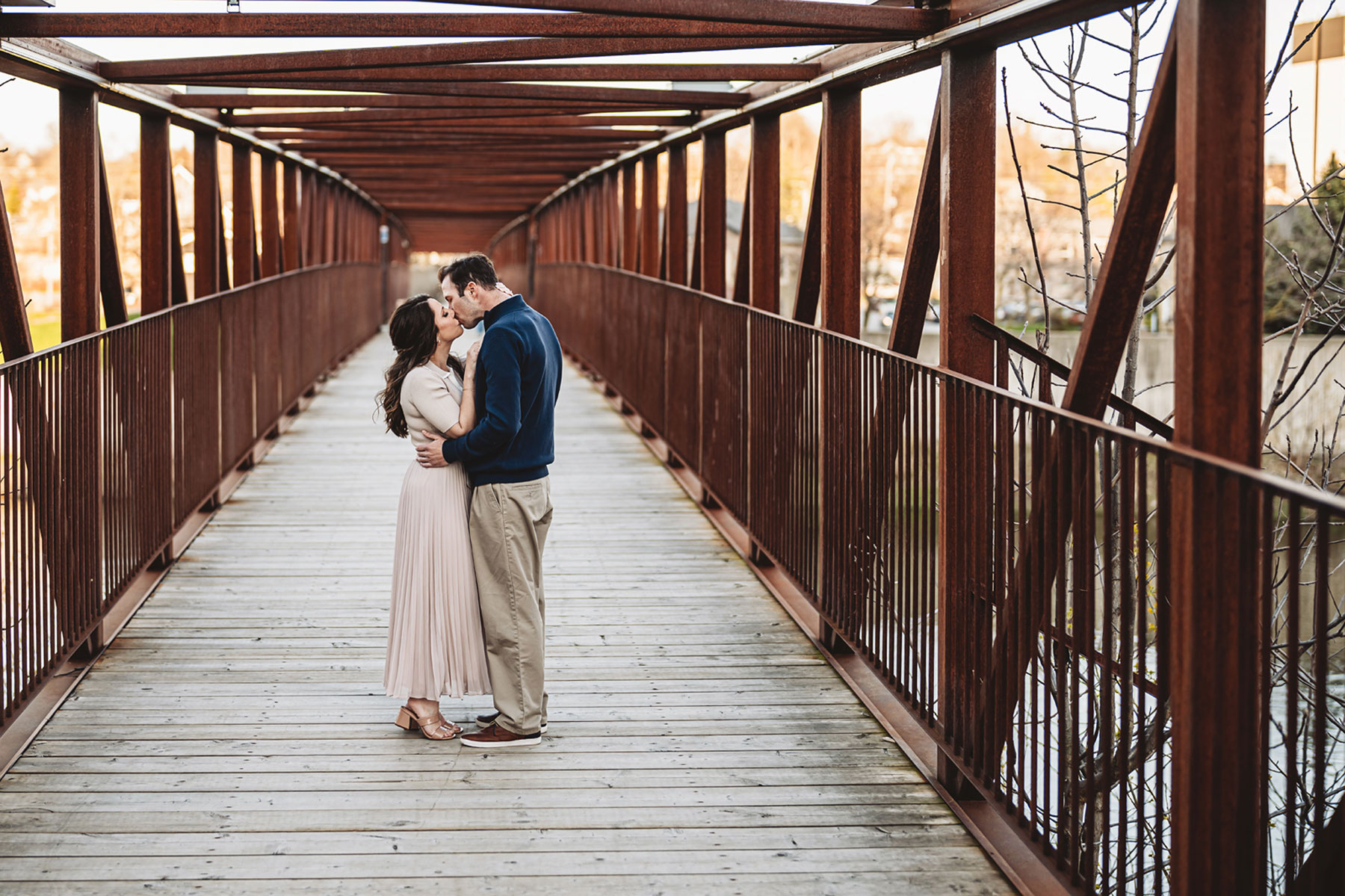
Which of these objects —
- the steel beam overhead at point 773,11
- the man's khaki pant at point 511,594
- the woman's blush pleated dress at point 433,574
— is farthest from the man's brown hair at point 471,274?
the steel beam overhead at point 773,11

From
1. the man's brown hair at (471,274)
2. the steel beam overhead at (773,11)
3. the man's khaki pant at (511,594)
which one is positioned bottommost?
the man's khaki pant at (511,594)

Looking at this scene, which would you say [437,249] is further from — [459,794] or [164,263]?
[459,794]

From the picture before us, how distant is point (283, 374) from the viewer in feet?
41.1

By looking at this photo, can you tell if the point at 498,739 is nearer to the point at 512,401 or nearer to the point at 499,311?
the point at 512,401

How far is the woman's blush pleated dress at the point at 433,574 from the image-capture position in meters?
4.62

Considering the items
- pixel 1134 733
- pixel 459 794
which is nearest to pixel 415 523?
pixel 459 794

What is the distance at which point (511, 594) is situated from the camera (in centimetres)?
464

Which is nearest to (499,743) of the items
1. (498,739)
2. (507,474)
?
(498,739)

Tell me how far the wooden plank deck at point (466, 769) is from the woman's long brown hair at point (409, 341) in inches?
44.1

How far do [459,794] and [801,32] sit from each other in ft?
10.1

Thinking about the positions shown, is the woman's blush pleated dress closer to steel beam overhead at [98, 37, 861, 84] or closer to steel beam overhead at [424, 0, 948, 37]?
steel beam overhead at [424, 0, 948, 37]

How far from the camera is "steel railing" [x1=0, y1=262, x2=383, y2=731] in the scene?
4.51 m

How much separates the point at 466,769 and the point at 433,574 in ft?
2.01

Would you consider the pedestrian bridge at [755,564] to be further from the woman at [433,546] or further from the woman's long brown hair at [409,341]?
the woman's long brown hair at [409,341]
